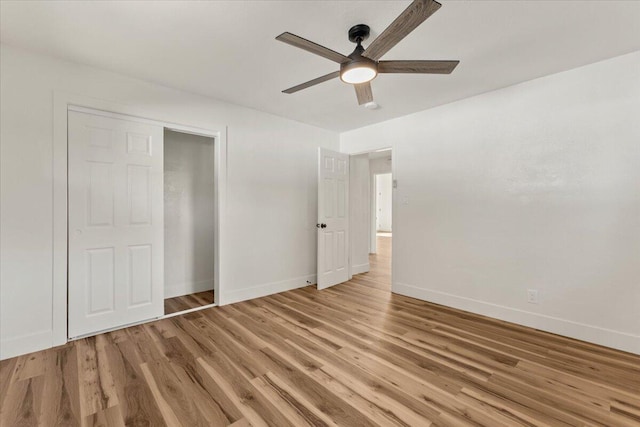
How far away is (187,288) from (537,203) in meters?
4.58

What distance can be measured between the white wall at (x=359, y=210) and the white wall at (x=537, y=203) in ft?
4.49

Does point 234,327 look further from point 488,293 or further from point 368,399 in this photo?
point 488,293

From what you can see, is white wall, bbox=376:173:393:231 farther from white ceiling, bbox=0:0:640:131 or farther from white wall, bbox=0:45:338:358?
white ceiling, bbox=0:0:640:131

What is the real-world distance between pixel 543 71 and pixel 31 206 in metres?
4.94

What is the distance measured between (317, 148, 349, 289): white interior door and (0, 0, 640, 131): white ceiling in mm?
1445

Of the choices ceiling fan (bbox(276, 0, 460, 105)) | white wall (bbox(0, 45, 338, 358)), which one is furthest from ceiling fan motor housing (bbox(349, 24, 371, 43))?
white wall (bbox(0, 45, 338, 358))

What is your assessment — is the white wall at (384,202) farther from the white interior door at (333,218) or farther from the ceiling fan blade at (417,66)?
the ceiling fan blade at (417,66)

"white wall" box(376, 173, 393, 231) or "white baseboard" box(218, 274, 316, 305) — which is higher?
"white wall" box(376, 173, 393, 231)

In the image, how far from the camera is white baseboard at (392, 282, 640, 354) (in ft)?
8.11

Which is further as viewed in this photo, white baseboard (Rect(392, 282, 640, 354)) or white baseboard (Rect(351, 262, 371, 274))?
white baseboard (Rect(351, 262, 371, 274))

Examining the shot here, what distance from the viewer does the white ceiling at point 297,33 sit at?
1896 millimetres

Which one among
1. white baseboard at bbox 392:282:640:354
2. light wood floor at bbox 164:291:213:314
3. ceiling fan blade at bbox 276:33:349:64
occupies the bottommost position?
light wood floor at bbox 164:291:213:314

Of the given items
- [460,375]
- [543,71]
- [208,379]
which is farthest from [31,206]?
[543,71]

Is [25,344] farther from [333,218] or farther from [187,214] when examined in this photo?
[333,218]
